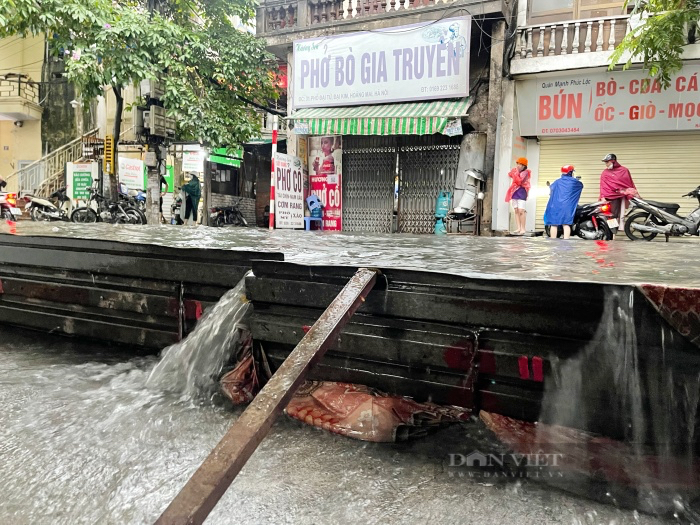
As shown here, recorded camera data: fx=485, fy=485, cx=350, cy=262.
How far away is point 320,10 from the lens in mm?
10977

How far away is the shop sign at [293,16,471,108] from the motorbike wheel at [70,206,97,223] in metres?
6.39

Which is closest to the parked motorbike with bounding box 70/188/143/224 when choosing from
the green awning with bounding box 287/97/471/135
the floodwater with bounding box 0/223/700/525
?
the green awning with bounding box 287/97/471/135

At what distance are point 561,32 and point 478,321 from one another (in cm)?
1022

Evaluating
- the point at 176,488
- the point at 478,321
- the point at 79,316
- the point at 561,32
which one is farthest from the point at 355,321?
the point at 561,32

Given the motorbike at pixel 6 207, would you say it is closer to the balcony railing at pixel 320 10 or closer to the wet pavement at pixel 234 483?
the balcony railing at pixel 320 10

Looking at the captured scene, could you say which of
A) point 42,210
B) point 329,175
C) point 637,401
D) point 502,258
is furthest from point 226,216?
point 637,401

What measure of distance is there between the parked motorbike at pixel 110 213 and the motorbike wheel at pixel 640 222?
11.1 metres

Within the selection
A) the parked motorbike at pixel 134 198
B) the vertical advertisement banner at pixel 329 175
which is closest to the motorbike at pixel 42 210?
the parked motorbike at pixel 134 198

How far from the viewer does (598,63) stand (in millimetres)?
9250

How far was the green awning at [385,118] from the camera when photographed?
931 centimetres

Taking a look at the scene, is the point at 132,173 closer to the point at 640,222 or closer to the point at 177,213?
the point at 177,213

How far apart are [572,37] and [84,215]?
12546 millimetres

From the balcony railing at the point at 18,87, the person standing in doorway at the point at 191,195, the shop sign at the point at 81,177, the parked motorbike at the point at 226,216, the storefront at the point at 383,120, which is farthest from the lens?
the balcony railing at the point at 18,87

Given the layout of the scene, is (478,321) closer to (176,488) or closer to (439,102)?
(176,488)
